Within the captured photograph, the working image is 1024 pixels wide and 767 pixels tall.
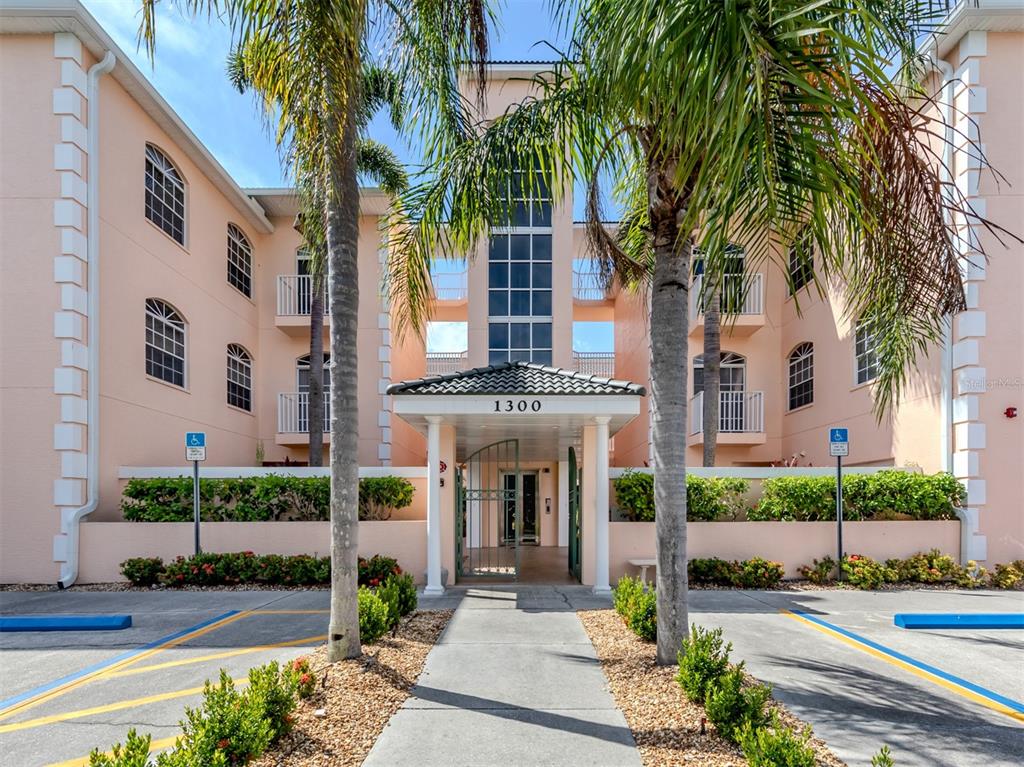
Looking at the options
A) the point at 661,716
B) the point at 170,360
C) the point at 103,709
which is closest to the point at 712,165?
the point at 661,716

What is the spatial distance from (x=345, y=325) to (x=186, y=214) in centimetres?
1112

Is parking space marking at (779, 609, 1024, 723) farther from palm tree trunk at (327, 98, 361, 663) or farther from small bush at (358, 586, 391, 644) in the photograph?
palm tree trunk at (327, 98, 361, 663)

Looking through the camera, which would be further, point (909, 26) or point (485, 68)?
point (485, 68)

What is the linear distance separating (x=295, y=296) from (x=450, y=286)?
19.0 feet

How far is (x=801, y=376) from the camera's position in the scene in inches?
651

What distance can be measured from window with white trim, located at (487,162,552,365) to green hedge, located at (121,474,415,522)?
729 centimetres

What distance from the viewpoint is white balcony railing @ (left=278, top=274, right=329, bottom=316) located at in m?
17.1

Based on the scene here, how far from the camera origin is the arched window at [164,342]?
1280cm

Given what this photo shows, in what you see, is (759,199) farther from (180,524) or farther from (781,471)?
(180,524)

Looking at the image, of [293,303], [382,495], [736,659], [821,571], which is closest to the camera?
[736,659]

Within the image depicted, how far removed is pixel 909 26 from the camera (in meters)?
5.22

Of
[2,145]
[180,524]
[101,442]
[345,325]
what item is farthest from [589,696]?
[2,145]

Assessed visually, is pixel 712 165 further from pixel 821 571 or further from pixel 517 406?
pixel 821 571

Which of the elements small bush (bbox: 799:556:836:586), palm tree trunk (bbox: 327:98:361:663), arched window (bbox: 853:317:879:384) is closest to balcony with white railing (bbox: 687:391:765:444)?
arched window (bbox: 853:317:879:384)
